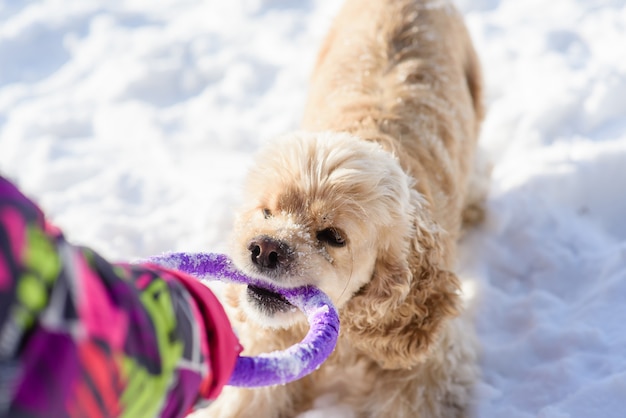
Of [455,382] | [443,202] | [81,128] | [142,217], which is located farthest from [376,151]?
[81,128]

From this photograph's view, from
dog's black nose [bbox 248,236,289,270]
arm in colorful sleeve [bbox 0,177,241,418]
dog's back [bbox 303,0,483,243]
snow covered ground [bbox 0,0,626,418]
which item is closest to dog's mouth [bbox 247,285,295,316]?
dog's black nose [bbox 248,236,289,270]

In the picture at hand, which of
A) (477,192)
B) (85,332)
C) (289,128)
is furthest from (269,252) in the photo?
(289,128)

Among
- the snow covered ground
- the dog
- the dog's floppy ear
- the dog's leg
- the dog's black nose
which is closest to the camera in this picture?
the dog's black nose

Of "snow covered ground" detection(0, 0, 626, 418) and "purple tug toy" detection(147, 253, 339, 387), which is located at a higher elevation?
"purple tug toy" detection(147, 253, 339, 387)

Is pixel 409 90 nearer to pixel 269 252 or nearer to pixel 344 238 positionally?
pixel 344 238

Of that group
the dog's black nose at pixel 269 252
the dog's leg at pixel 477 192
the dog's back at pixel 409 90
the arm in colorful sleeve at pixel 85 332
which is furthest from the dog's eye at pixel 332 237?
the dog's leg at pixel 477 192

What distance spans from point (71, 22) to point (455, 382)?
492 cm

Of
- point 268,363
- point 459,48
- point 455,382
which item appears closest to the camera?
point 268,363

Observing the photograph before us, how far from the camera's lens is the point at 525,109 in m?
4.19

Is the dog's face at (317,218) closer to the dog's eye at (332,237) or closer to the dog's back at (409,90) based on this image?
the dog's eye at (332,237)

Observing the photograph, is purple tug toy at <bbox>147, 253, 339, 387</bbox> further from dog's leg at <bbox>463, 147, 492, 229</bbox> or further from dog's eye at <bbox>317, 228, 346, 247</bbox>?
dog's leg at <bbox>463, 147, 492, 229</bbox>

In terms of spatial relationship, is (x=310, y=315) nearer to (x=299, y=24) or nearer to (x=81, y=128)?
(x=81, y=128)

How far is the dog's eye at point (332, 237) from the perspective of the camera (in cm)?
210

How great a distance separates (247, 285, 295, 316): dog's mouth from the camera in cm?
204
